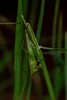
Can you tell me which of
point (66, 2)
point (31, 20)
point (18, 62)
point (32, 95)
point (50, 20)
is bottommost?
point (32, 95)

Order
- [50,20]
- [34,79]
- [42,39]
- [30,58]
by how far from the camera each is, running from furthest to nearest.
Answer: [50,20], [42,39], [34,79], [30,58]

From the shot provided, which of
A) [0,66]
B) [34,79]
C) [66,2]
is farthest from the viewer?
[66,2]

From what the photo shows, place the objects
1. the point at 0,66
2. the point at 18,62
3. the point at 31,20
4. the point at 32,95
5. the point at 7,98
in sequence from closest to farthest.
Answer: the point at 18,62 < the point at 31,20 < the point at 0,66 < the point at 7,98 < the point at 32,95

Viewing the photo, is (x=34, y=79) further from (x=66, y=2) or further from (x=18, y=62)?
(x=66, y=2)

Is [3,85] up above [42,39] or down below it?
below

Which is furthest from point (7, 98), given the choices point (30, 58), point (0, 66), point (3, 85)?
point (30, 58)

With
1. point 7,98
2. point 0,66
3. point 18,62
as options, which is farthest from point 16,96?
point 7,98

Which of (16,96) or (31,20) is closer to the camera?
(16,96)

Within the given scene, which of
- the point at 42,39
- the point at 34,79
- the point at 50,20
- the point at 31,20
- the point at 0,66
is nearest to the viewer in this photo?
the point at 31,20

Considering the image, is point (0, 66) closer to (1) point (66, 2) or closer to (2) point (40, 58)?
(2) point (40, 58)
